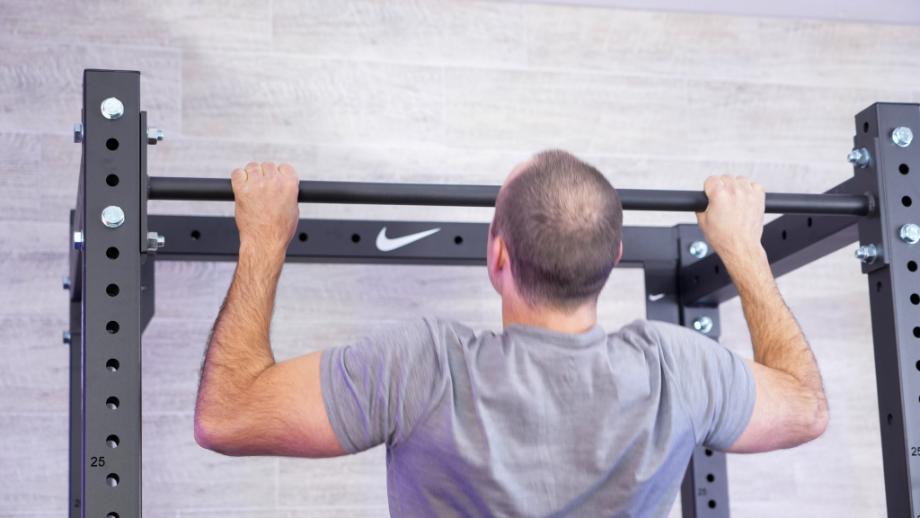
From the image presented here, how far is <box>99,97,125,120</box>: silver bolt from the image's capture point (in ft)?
4.77

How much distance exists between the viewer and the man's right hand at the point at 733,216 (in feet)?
5.30

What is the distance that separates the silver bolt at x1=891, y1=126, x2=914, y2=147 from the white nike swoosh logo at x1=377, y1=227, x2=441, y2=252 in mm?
785

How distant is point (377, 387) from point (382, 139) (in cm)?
142

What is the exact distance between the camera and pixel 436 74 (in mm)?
2705

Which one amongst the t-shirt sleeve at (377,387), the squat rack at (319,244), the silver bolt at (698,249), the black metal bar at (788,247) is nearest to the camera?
the t-shirt sleeve at (377,387)

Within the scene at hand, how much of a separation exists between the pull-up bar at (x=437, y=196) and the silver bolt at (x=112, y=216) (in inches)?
2.3

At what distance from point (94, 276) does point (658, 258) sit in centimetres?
115

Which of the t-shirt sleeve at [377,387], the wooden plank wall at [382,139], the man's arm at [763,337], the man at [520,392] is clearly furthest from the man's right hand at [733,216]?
the wooden plank wall at [382,139]

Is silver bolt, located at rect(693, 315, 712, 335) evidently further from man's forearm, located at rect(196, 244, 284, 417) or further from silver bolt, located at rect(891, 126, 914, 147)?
man's forearm, located at rect(196, 244, 284, 417)

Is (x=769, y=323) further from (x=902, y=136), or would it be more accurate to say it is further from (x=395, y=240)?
(x=395, y=240)

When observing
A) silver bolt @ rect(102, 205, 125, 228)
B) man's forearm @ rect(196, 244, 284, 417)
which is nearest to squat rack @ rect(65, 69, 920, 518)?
silver bolt @ rect(102, 205, 125, 228)

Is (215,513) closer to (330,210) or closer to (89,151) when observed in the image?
(330,210)

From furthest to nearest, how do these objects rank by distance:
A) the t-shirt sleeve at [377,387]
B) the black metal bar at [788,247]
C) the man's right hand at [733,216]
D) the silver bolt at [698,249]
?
the silver bolt at [698,249] < the black metal bar at [788,247] < the man's right hand at [733,216] < the t-shirt sleeve at [377,387]

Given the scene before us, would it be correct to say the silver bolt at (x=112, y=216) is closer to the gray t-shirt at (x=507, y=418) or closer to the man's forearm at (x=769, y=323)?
the gray t-shirt at (x=507, y=418)
